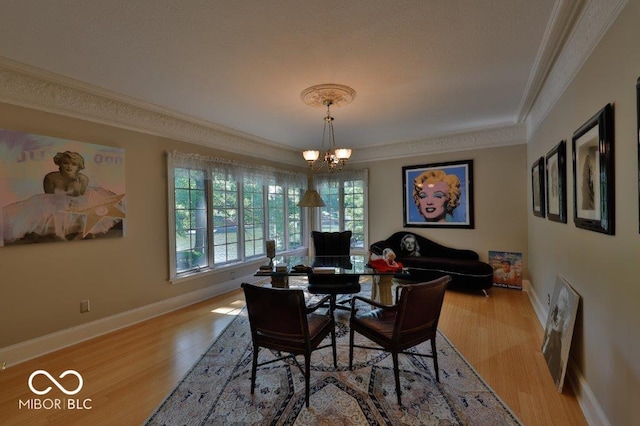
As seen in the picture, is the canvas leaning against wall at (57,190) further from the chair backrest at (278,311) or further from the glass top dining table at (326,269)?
the chair backrest at (278,311)

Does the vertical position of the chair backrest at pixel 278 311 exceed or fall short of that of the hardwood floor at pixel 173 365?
it exceeds it

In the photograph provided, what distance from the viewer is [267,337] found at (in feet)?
7.02

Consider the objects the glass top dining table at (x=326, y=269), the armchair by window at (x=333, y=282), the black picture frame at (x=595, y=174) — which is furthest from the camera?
the armchair by window at (x=333, y=282)

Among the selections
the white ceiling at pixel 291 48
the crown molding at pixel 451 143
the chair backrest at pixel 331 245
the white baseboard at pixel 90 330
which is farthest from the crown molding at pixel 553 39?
the white baseboard at pixel 90 330

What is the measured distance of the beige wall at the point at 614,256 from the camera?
1.37 meters

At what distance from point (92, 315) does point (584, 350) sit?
449 centimetres

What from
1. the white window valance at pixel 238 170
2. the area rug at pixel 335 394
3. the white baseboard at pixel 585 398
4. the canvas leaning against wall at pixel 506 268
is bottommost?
the area rug at pixel 335 394

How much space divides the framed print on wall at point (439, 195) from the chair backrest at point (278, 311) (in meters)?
3.99

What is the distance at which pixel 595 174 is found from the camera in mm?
1772

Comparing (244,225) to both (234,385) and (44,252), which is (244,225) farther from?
(234,385)

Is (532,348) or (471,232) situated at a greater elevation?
(471,232)

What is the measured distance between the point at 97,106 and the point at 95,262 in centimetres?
171

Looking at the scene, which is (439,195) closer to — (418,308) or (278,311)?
(418,308)

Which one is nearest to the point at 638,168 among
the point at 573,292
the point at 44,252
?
the point at 573,292
